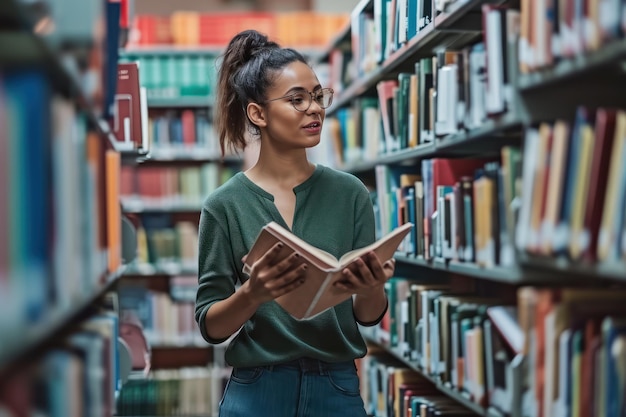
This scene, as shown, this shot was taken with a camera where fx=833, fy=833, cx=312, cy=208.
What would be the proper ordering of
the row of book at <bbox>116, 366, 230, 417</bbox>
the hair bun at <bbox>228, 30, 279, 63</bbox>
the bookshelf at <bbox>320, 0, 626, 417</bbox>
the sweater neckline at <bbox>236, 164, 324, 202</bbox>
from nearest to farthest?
1. the bookshelf at <bbox>320, 0, 626, 417</bbox>
2. the sweater neckline at <bbox>236, 164, 324, 202</bbox>
3. the hair bun at <bbox>228, 30, 279, 63</bbox>
4. the row of book at <bbox>116, 366, 230, 417</bbox>

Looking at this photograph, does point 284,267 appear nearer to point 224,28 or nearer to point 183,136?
point 183,136

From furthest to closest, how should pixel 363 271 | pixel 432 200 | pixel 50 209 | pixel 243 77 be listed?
1. pixel 432 200
2. pixel 243 77
3. pixel 363 271
4. pixel 50 209

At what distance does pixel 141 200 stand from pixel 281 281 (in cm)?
372

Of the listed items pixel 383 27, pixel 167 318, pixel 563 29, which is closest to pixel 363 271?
pixel 563 29

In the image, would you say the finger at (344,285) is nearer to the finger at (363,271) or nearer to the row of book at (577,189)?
the finger at (363,271)

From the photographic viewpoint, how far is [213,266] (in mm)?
1924

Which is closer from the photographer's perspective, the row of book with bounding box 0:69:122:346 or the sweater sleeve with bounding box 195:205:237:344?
the row of book with bounding box 0:69:122:346

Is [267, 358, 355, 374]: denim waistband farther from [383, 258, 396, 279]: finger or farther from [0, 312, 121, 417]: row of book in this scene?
[0, 312, 121, 417]: row of book

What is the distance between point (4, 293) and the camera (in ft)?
2.80

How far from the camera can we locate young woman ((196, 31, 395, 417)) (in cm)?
183

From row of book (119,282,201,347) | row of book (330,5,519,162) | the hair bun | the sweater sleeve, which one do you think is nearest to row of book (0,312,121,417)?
the sweater sleeve

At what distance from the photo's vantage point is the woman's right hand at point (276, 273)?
1.67 meters

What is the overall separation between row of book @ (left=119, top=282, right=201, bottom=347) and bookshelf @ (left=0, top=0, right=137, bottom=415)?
3518mm

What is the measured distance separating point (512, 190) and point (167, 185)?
3.72 metres
